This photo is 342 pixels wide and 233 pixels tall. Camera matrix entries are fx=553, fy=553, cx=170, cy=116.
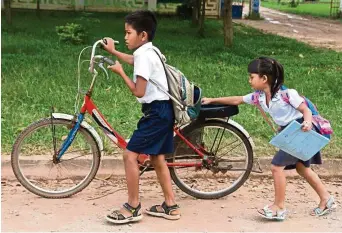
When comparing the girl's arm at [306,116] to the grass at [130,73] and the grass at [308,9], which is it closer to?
the grass at [130,73]

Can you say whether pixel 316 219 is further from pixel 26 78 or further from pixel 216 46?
pixel 216 46

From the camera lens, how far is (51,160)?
4770mm

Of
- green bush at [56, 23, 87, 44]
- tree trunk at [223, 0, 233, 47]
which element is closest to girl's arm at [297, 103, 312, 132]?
tree trunk at [223, 0, 233, 47]

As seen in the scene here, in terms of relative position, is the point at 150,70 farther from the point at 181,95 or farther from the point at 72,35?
the point at 72,35

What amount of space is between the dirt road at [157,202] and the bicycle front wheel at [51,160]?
0.42ft

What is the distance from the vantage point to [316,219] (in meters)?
4.15

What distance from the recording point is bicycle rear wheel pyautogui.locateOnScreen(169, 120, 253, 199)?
452 centimetres

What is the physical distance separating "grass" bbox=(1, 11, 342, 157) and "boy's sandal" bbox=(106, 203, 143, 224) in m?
1.67

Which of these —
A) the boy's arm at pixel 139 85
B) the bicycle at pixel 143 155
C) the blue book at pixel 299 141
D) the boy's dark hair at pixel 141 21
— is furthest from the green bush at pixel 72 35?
the blue book at pixel 299 141

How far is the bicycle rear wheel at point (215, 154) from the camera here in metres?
4.52

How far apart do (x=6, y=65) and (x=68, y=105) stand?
371 cm

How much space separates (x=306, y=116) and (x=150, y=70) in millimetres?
1157

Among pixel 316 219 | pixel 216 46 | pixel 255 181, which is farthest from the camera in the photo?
pixel 216 46

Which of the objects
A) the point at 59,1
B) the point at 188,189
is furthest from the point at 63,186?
the point at 59,1
